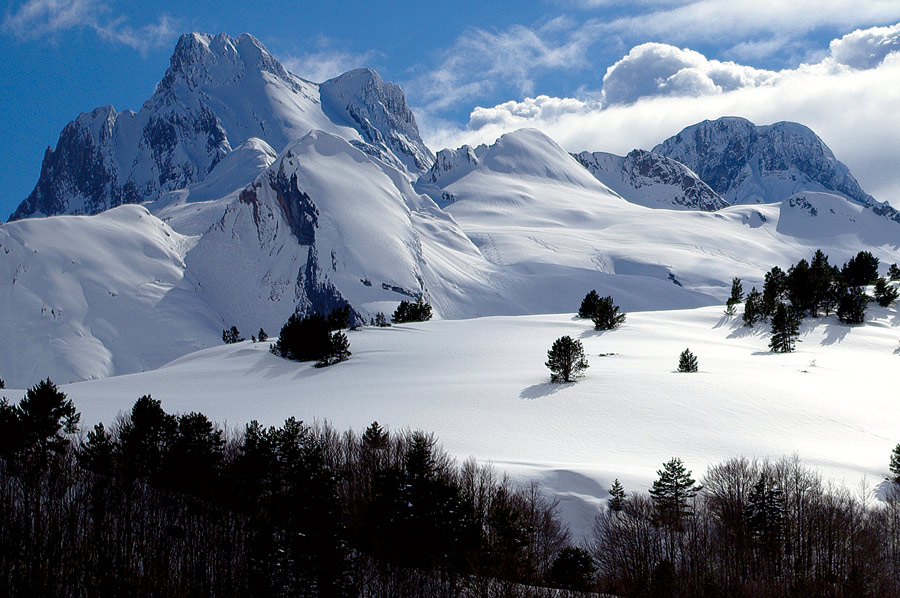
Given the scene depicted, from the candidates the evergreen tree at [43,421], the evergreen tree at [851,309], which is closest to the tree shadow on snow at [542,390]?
the evergreen tree at [43,421]

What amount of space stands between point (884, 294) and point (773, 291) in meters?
11.8

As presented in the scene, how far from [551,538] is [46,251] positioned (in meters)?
171

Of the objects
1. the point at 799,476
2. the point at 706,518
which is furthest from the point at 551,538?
the point at 799,476

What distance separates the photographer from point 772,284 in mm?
56781

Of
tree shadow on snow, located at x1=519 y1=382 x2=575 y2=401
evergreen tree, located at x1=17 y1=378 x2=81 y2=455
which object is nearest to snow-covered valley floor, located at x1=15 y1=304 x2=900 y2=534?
tree shadow on snow, located at x1=519 y1=382 x2=575 y2=401

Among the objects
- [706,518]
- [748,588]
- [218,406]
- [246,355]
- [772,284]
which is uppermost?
[772,284]

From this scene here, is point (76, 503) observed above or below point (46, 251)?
below

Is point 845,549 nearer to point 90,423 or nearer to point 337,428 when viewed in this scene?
point 337,428

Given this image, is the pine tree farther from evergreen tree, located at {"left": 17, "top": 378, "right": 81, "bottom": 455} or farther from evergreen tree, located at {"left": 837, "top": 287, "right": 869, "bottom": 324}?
evergreen tree, located at {"left": 17, "top": 378, "right": 81, "bottom": 455}

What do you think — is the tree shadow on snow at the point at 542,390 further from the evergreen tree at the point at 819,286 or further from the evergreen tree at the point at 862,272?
the evergreen tree at the point at 862,272

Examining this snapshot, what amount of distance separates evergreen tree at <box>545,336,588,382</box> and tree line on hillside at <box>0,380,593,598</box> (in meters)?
13.3

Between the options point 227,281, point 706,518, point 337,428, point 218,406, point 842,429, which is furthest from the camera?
point 227,281

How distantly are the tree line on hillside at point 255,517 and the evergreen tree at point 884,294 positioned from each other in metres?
53.5

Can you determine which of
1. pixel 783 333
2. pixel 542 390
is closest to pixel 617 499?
pixel 542 390
